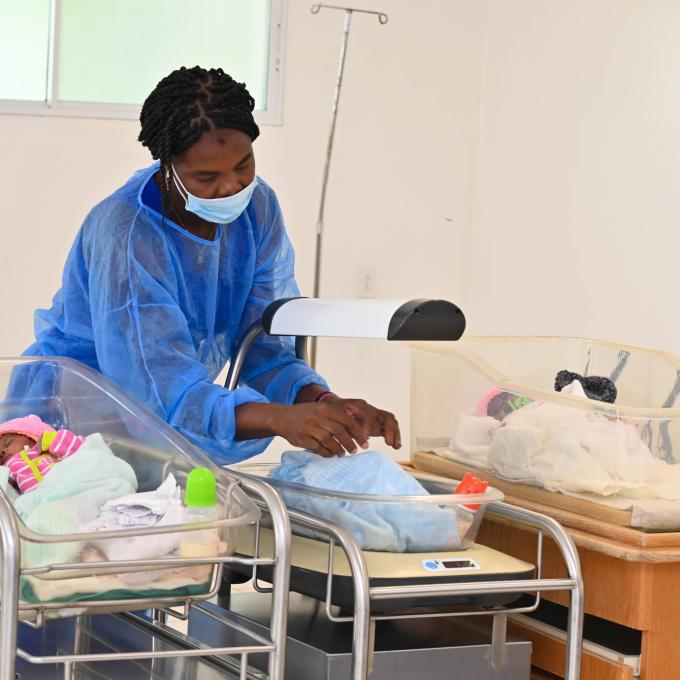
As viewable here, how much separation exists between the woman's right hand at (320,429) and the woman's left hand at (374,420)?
0.04 meters

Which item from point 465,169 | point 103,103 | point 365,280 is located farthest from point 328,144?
point 103,103

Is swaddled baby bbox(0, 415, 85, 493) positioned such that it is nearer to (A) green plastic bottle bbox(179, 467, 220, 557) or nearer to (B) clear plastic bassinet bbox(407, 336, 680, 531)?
(A) green plastic bottle bbox(179, 467, 220, 557)

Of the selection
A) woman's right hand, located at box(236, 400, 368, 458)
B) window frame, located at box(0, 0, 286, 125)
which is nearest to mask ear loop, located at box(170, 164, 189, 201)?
woman's right hand, located at box(236, 400, 368, 458)

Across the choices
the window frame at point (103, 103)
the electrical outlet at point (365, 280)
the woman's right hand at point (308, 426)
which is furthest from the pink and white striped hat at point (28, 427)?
the electrical outlet at point (365, 280)

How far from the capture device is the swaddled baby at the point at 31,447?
4.57ft

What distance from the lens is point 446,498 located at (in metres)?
1.38

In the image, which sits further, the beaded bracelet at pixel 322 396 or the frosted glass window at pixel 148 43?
the frosted glass window at pixel 148 43

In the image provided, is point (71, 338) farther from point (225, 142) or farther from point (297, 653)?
point (297, 653)

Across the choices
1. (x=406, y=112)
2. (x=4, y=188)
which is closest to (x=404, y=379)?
(x=406, y=112)

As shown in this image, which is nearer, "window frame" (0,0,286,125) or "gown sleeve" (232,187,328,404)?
"gown sleeve" (232,187,328,404)

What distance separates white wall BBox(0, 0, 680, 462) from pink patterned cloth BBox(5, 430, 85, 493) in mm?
2497

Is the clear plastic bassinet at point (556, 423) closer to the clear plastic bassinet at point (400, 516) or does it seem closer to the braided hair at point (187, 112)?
the clear plastic bassinet at point (400, 516)

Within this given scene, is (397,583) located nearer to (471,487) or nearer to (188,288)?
(471,487)

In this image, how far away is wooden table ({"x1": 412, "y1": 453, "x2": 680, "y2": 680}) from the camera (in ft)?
4.79
